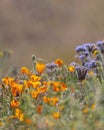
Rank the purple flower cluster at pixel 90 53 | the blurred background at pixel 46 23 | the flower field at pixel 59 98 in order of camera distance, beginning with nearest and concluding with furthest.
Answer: the flower field at pixel 59 98 → the purple flower cluster at pixel 90 53 → the blurred background at pixel 46 23

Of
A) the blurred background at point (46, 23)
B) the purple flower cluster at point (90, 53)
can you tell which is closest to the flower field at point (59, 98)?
the purple flower cluster at point (90, 53)

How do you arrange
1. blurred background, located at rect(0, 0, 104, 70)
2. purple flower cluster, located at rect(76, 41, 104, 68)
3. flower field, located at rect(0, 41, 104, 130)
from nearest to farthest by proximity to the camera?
flower field, located at rect(0, 41, 104, 130) → purple flower cluster, located at rect(76, 41, 104, 68) → blurred background, located at rect(0, 0, 104, 70)

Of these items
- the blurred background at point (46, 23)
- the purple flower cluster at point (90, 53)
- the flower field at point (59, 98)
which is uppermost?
the blurred background at point (46, 23)

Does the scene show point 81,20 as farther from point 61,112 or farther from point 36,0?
point 61,112

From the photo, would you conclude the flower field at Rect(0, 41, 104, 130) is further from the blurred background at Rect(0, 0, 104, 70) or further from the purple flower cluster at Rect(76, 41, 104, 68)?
the blurred background at Rect(0, 0, 104, 70)

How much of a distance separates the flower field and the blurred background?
11385mm

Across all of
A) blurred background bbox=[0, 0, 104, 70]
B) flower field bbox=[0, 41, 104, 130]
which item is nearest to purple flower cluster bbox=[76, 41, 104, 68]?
flower field bbox=[0, 41, 104, 130]

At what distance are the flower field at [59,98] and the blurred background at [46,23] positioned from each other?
11.4 meters

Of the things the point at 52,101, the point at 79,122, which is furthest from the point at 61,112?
the point at 79,122

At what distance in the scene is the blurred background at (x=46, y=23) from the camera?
59.7 feet

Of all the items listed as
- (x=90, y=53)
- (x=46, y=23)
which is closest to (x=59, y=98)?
(x=90, y=53)

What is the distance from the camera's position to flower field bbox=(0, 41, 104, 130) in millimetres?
3910

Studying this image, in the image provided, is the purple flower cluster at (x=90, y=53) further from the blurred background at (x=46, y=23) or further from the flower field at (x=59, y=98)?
the blurred background at (x=46, y=23)

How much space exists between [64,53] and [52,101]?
39.8 feet
